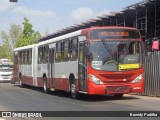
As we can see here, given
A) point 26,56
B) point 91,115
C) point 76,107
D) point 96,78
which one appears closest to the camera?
point 91,115

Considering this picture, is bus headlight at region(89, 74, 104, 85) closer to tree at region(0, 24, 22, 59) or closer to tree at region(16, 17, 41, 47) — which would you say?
tree at region(16, 17, 41, 47)

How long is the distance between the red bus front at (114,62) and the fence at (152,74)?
2.65 m

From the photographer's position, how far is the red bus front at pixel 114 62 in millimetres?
18688

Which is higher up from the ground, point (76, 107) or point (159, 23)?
point (159, 23)

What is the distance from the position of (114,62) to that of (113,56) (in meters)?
0.25

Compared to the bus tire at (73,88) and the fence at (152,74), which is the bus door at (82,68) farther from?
the fence at (152,74)

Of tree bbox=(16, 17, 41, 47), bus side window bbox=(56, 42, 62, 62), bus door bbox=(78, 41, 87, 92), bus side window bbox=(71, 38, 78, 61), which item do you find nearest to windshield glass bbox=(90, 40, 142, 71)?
bus door bbox=(78, 41, 87, 92)

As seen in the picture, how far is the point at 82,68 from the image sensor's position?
19438mm

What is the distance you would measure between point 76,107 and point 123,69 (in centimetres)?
328

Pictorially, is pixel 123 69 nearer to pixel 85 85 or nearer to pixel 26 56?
pixel 85 85

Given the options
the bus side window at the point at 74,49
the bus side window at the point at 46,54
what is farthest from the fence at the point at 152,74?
the bus side window at the point at 46,54

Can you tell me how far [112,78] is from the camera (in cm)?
1878

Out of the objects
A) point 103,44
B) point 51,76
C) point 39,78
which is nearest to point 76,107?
point 103,44

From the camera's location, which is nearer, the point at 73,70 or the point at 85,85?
the point at 85,85
